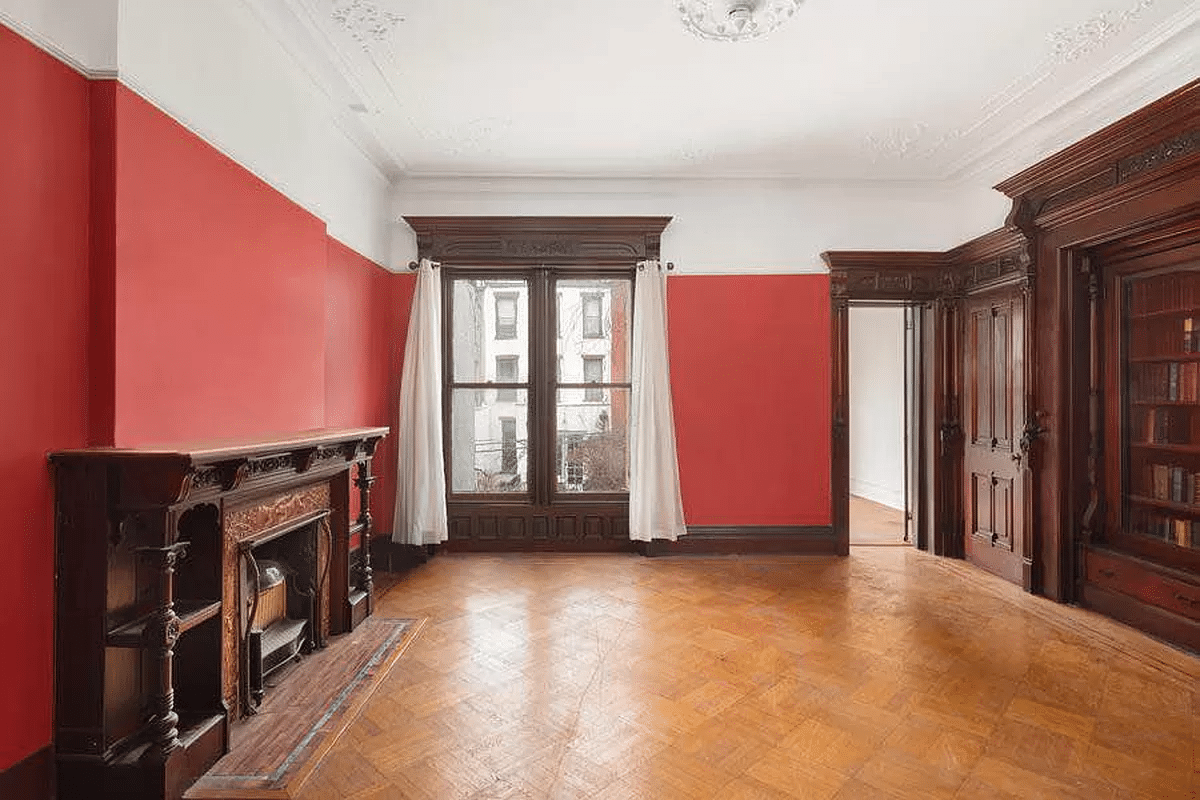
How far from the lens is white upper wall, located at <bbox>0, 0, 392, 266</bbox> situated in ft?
6.36

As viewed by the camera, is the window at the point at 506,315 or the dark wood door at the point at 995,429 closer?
the dark wood door at the point at 995,429

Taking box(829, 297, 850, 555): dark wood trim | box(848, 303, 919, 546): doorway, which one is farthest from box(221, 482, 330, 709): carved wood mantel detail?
box(848, 303, 919, 546): doorway

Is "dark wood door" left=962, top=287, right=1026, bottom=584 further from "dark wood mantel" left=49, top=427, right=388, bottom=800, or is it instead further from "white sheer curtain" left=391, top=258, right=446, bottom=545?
"dark wood mantel" left=49, top=427, right=388, bottom=800

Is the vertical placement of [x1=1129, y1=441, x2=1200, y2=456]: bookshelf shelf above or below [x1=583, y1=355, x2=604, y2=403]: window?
below

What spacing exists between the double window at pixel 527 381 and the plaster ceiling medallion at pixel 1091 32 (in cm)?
301

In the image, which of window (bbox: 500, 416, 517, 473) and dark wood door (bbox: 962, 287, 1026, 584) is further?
window (bbox: 500, 416, 517, 473)

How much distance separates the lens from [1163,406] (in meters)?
3.37

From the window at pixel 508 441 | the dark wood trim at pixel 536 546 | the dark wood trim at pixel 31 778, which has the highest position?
the window at pixel 508 441

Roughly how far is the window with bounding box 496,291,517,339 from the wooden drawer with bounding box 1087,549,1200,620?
4.31 meters

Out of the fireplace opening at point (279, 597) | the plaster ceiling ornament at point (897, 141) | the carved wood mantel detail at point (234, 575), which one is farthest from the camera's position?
the plaster ceiling ornament at point (897, 141)

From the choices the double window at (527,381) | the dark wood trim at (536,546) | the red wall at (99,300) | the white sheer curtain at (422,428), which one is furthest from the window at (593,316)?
the red wall at (99,300)

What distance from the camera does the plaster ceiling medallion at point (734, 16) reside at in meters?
2.74

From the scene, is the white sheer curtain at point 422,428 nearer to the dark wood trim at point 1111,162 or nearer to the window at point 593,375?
the window at point 593,375

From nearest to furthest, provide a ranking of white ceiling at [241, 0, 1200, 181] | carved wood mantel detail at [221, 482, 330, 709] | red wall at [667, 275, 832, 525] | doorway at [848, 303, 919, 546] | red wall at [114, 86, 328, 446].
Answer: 1. red wall at [114, 86, 328, 446]
2. carved wood mantel detail at [221, 482, 330, 709]
3. white ceiling at [241, 0, 1200, 181]
4. red wall at [667, 275, 832, 525]
5. doorway at [848, 303, 919, 546]
